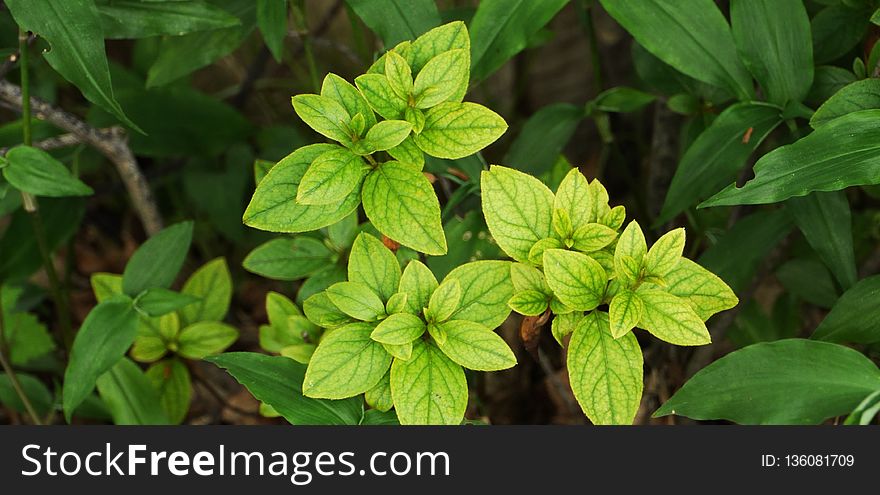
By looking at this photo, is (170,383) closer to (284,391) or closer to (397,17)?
(284,391)

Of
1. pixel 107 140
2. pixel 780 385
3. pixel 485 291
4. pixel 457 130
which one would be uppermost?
pixel 107 140

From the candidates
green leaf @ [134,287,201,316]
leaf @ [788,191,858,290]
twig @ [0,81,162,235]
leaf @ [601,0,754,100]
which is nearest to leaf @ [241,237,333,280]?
green leaf @ [134,287,201,316]

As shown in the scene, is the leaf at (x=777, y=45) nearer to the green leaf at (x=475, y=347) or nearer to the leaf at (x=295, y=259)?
the green leaf at (x=475, y=347)

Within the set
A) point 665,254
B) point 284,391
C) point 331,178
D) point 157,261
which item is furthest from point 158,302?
point 665,254

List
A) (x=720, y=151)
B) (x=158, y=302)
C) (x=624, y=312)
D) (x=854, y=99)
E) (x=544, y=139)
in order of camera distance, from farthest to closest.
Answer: (x=544, y=139) < (x=158, y=302) < (x=720, y=151) < (x=854, y=99) < (x=624, y=312)

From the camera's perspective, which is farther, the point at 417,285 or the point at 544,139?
the point at 544,139

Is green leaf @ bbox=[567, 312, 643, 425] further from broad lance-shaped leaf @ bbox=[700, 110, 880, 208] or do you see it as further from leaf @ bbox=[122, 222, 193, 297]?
leaf @ bbox=[122, 222, 193, 297]
